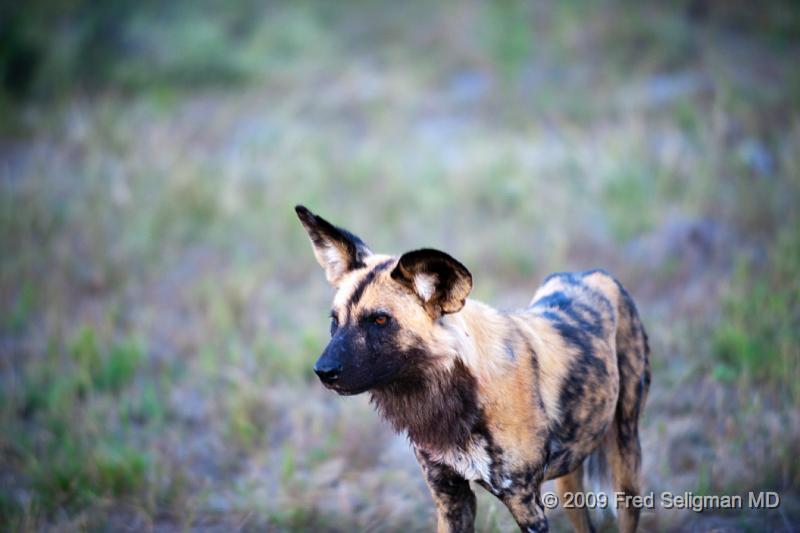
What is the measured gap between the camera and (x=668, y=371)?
4406 mm

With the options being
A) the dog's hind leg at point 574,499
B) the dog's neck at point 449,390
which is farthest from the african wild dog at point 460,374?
the dog's hind leg at point 574,499

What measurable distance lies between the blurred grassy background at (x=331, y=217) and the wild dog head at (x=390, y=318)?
1110 mm

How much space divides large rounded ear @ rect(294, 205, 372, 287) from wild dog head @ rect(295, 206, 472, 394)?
100 millimetres

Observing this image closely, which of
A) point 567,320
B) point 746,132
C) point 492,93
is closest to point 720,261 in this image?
point 746,132

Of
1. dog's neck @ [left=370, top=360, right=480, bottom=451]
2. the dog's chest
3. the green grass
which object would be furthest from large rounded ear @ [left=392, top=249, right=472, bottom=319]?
the green grass

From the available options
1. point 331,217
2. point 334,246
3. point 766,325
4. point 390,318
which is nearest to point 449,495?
point 390,318

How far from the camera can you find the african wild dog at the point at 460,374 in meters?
2.27

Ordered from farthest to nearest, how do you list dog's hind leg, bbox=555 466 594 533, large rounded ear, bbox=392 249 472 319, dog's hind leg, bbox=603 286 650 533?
dog's hind leg, bbox=555 466 594 533
dog's hind leg, bbox=603 286 650 533
large rounded ear, bbox=392 249 472 319

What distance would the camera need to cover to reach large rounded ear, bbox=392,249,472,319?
2.19 m

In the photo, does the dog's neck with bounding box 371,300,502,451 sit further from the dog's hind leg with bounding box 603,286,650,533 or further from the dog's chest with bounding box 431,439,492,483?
the dog's hind leg with bounding box 603,286,650,533

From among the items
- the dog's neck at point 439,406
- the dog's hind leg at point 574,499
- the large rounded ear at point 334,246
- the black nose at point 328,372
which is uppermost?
the large rounded ear at point 334,246

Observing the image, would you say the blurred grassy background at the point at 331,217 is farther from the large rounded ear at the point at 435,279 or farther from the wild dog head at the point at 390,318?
the large rounded ear at the point at 435,279

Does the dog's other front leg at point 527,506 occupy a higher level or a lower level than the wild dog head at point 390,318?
lower

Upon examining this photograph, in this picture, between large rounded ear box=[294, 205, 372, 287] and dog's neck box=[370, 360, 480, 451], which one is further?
large rounded ear box=[294, 205, 372, 287]
